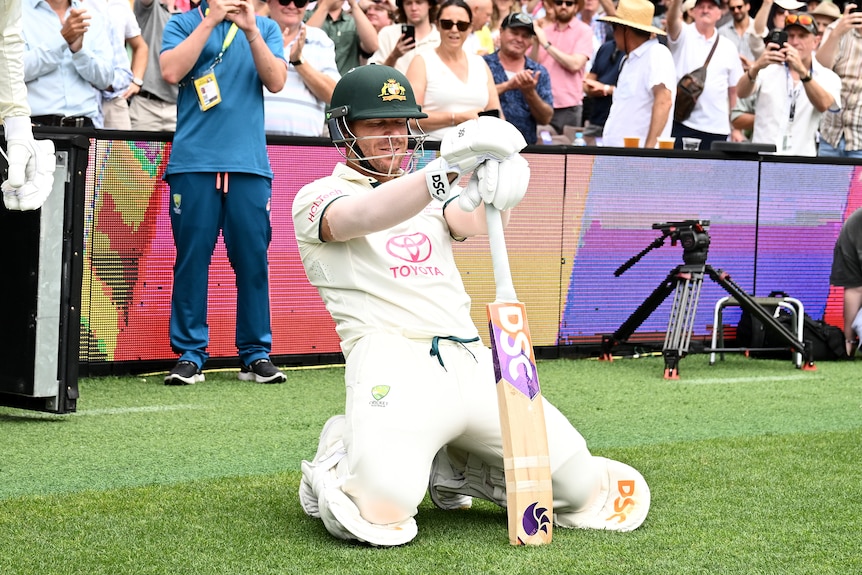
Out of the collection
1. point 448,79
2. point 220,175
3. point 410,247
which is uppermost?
point 448,79

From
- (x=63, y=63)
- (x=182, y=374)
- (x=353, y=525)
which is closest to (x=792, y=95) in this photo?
(x=182, y=374)

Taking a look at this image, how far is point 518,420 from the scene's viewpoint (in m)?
3.88

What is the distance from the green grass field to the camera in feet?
12.3

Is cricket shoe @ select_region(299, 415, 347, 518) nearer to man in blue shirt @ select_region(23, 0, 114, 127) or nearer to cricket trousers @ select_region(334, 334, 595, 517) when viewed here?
cricket trousers @ select_region(334, 334, 595, 517)

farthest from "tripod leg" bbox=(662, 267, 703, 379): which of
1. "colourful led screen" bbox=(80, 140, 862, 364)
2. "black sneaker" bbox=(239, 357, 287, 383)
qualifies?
"black sneaker" bbox=(239, 357, 287, 383)

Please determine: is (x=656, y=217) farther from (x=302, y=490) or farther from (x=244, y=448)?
(x=302, y=490)

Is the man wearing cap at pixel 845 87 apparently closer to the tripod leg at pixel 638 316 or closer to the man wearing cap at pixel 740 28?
the man wearing cap at pixel 740 28

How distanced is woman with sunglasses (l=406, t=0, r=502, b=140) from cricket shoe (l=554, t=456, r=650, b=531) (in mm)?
4476

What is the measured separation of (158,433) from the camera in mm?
5824

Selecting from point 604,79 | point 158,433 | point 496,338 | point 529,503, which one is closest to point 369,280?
point 496,338

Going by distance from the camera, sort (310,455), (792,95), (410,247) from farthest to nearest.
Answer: (792,95) < (310,455) < (410,247)

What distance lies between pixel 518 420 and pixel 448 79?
4984 millimetres

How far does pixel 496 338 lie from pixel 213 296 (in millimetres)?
4113

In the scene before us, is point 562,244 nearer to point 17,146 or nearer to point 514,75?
point 514,75
